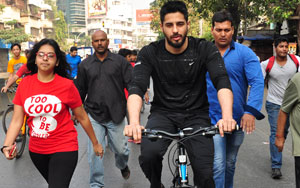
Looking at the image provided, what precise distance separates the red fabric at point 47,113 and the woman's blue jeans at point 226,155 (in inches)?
52.7

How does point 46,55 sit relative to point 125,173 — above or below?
above

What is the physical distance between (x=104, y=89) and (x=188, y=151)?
242cm

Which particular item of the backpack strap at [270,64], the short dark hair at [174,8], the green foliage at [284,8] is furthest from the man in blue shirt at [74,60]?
the short dark hair at [174,8]

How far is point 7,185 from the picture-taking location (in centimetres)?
530

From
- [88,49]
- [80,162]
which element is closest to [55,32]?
[88,49]

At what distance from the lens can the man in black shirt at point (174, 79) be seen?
2.95m

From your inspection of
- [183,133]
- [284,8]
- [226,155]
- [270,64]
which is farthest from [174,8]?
[284,8]

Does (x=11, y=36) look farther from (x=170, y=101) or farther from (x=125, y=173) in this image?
(x=170, y=101)

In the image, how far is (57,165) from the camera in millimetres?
3324

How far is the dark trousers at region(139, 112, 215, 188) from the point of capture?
2.80 m

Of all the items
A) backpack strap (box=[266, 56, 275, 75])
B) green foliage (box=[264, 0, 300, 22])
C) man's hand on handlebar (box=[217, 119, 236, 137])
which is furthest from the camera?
green foliage (box=[264, 0, 300, 22])

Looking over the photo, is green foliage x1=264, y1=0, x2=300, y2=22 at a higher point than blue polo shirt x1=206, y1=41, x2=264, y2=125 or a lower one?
higher

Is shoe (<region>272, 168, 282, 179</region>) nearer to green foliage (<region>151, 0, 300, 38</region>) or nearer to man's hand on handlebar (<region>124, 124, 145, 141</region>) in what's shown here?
man's hand on handlebar (<region>124, 124, 145, 141</region>)

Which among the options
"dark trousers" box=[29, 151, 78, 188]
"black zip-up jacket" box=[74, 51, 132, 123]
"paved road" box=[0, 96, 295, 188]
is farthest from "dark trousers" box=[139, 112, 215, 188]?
"paved road" box=[0, 96, 295, 188]
